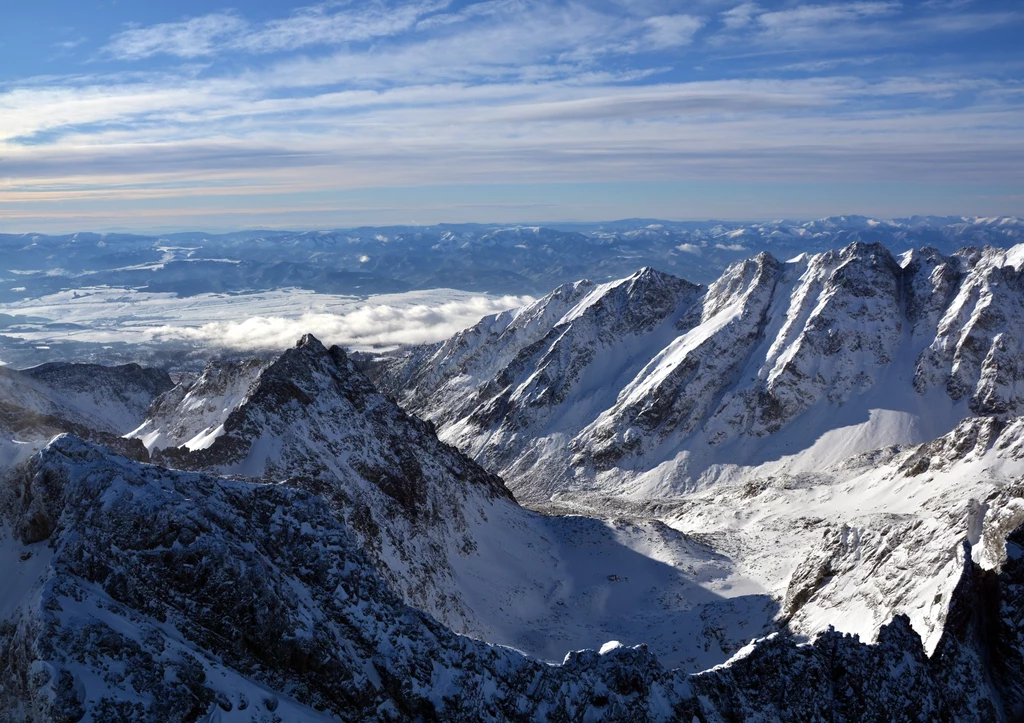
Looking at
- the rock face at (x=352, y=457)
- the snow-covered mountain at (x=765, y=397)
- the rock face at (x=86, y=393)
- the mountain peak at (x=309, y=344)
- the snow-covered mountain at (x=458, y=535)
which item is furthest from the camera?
the rock face at (x=86, y=393)

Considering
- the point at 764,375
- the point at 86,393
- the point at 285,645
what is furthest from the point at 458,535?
the point at 86,393

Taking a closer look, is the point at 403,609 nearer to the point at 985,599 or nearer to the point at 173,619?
the point at 173,619

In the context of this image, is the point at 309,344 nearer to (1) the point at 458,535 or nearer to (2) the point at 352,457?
(2) the point at 352,457

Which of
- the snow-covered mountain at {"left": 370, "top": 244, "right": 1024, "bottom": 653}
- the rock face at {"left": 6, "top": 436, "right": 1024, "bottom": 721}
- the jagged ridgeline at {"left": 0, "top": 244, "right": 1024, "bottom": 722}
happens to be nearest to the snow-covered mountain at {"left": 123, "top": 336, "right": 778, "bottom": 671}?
the jagged ridgeline at {"left": 0, "top": 244, "right": 1024, "bottom": 722}

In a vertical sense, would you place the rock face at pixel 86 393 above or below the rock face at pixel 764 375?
above

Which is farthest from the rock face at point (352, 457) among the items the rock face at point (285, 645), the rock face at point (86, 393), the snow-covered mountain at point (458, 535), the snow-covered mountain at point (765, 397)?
the rock face at point (86, 393)

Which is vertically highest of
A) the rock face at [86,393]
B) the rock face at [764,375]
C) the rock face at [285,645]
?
the rock face at [285,645]

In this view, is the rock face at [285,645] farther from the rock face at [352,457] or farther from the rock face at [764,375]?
the rock face at [764,375]
